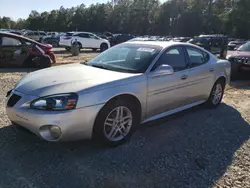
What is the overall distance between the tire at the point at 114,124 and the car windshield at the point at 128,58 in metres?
0.64

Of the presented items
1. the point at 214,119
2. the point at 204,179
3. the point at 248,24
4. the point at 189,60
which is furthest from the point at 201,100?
the point at 248,24

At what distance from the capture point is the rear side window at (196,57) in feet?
16.8

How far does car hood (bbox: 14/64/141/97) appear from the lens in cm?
351

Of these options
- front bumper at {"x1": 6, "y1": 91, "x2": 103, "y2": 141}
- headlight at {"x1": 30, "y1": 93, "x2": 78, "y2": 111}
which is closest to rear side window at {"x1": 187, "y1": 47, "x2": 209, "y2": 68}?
front bumper at {"x1": 6, "y1": 91, "x2": 103, "y2": 141}

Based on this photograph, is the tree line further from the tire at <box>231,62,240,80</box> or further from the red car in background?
the red car in background

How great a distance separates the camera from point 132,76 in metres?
3.98

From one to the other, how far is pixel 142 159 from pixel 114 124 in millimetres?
606

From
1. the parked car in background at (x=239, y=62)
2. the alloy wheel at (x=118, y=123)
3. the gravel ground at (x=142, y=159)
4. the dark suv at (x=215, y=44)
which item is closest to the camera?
the gravel ground at (x=142, y=159)

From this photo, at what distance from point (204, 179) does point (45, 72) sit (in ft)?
8.99

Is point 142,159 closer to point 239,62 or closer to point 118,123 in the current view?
point 118,123

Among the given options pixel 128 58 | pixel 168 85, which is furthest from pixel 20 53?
pixel 168 85

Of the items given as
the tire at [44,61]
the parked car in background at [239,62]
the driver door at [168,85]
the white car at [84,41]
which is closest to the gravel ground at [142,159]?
the driver door at [168,85]

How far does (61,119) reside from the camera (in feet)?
10.8

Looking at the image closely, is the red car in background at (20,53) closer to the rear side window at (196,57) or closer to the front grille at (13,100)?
the rear side window at (196,57)
